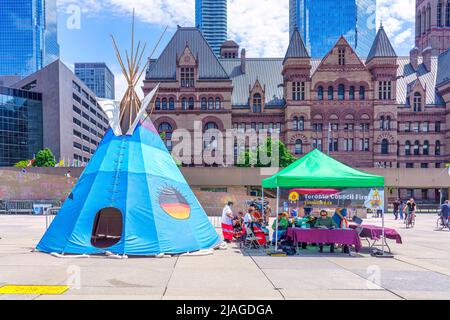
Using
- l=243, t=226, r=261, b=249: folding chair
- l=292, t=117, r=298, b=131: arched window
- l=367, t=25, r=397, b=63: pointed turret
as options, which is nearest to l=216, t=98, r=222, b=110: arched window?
l=292, t=117, r=298, b=131: arched window

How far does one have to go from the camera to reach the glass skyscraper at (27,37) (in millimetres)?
137750

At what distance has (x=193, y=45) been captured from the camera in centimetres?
5616

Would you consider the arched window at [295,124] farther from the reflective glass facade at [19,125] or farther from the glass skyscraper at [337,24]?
the glass skyscraper at [337,24]

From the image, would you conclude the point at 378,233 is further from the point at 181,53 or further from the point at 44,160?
the point at 44,160

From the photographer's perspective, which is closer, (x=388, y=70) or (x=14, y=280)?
(x=14, y=280)

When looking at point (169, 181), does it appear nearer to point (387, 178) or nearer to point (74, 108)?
point (387, 178)

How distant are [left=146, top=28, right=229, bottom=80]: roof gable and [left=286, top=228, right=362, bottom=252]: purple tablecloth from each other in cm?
4487

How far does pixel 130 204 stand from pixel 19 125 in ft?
235

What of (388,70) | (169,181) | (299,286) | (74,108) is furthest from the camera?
(74,108)

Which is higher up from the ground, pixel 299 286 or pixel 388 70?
pixel 388 70

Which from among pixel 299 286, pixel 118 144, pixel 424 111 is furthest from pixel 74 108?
pixel 299 286

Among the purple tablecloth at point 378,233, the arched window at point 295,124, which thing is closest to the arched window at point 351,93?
the arched window at point 295,124

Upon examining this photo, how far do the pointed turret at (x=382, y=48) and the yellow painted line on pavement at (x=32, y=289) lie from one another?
55.4 meters
